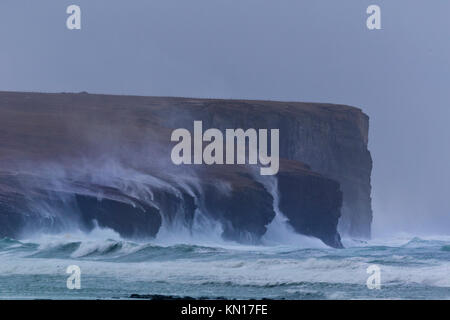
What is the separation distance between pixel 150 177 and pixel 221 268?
8.90 feet

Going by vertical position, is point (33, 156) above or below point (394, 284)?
above

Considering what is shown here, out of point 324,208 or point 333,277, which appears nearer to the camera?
point 333,277

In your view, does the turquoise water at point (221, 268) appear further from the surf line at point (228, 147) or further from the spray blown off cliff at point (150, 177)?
the surf line at point (228, 147)

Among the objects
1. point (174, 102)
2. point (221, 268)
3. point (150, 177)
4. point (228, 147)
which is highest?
point (174, 102)

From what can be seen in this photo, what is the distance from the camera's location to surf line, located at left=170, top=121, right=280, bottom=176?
24.0m

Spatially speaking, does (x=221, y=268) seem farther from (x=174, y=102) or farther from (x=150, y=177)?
(x=174, y=102)

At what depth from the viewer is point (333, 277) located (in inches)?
907

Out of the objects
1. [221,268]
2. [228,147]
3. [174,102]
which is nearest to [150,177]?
[174,102]

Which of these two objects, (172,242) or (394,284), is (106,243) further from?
(394,284)

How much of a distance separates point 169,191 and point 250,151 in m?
2.51

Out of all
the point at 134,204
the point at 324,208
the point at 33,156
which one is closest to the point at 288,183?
the point at 324,208

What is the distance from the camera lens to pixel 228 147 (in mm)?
24266

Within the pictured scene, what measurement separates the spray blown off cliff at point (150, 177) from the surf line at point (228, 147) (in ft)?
0.60

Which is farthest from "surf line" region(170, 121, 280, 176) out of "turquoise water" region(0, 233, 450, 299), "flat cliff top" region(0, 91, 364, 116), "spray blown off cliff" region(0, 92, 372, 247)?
"turquoise water" region(0, 233, 450, 299)
